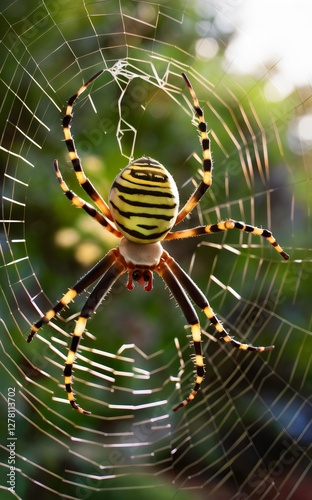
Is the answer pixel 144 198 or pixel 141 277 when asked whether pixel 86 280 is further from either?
pixel 144 198

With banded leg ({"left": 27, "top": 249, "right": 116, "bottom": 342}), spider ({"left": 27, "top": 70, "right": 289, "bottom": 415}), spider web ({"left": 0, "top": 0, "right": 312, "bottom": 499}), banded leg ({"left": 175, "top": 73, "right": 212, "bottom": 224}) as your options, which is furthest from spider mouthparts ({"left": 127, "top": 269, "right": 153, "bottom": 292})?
spider web ({"left": 0, "top": 0, "right": 312, "bottom": 499})

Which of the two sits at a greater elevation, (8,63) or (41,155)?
(8,63)

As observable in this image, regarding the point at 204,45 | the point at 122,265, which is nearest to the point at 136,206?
the point at 122,265

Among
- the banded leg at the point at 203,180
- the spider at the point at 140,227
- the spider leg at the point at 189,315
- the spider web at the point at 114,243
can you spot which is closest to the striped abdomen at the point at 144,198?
the spider at the point at 140,227

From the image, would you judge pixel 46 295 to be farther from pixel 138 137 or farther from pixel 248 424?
pixel 248 424

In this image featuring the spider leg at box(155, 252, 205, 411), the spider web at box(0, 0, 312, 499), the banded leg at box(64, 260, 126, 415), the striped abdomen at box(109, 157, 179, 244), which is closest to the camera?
the striped abdomen at box(109, 157, 179, 244)

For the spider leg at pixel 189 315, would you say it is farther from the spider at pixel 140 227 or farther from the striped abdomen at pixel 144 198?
the striped abdomen at pixel 144 198

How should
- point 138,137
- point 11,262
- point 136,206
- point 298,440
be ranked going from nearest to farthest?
1. point 136,206
2. point 11,262
3. point 138,137
4. point 298,440

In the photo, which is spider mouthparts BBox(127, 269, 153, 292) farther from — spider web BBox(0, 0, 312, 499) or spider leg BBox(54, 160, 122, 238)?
spider web BBox(0, 0, 312, 499)
